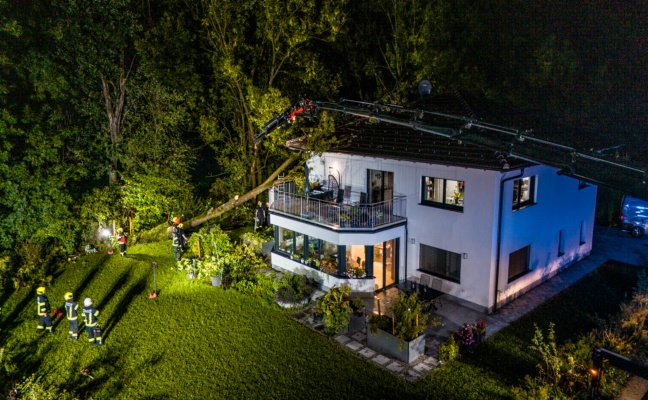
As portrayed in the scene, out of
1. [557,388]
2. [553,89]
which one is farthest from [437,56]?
[557,388]

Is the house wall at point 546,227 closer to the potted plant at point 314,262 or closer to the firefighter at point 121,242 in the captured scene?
the potted plant at point 314,262

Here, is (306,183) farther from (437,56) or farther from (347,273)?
(437,56)

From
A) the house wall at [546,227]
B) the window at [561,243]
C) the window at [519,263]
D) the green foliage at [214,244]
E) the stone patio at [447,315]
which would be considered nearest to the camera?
the stone patio at [447,315]

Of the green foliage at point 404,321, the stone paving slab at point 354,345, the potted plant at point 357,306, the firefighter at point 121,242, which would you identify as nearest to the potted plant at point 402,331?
the green foliage at point 404,321

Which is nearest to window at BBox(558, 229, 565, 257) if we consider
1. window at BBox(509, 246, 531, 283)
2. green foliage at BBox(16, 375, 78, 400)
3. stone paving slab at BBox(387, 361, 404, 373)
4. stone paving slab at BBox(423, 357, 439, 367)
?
window at BBox(509, 246, 531, 283)

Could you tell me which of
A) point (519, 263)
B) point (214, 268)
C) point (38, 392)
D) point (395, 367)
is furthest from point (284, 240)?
point (38, 392)

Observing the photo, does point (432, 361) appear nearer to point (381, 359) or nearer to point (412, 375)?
point (412, 375)
